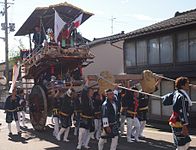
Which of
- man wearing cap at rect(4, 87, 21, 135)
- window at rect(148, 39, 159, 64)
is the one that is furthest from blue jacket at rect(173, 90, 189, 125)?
window at rect(148, 39, 159, 64)

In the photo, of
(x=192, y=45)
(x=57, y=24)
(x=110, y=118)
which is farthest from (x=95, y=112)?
(x=192, y=45)

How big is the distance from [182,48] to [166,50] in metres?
1.06

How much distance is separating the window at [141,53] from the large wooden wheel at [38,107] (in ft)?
21.9

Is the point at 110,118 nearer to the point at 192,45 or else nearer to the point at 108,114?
the point at 108,114

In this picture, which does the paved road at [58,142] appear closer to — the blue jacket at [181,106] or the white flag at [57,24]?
the blue jacket at [181,106]

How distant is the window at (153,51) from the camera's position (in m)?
18.3

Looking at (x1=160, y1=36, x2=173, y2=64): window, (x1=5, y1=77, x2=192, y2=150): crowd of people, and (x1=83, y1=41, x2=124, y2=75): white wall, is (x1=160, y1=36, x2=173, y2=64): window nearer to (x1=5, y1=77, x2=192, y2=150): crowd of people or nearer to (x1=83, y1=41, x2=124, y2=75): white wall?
(x1=5, y1=77, x2=192, y2=150): crowd of people

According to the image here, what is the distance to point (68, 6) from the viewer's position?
14648 millimetres

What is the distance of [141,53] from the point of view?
63.7ft

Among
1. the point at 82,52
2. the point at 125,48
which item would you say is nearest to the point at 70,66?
the point at 82,52

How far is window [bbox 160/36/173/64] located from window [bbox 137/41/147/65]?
124 cm

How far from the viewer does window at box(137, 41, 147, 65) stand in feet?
62.6

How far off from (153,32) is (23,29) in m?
6.15

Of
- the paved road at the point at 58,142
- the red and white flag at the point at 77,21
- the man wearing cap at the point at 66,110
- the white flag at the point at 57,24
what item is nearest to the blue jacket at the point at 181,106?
the paved road at the point at 58,142
